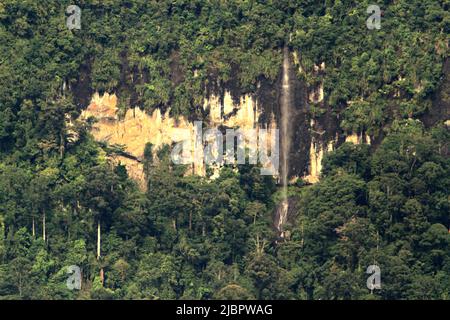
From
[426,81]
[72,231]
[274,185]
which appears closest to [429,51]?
[426,81]

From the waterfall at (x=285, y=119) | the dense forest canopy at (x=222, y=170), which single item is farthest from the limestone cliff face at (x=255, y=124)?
the dense forest canopy at (x=222, y=170)

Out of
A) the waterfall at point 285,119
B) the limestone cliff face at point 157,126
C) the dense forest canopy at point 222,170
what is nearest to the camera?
the dense forest canopy at point 222,170

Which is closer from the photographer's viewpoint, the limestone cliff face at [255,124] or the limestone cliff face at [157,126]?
the limestone cliff face at [255,124]

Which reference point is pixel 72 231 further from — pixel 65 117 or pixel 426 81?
pixel 426 81

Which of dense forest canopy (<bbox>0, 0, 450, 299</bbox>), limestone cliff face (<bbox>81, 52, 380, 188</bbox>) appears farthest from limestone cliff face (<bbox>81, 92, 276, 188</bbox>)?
dense forest canopy (<bbox>0, 0, 450, 299</bbox>)

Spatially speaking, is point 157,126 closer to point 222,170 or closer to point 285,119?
point 222,170

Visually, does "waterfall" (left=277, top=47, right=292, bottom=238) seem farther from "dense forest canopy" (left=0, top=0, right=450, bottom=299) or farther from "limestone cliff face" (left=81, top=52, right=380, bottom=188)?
"dense forest canopy" (left=0, top=0, right=450, bottom=299)

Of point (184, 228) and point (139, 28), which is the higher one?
point (139, 28)

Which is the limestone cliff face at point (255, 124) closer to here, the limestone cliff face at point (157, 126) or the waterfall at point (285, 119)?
the limestone cliff face at point (157, 126)
